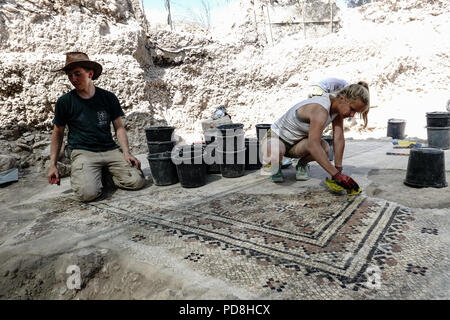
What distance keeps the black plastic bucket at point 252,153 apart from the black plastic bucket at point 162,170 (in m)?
1.14

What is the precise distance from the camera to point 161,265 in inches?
A: 74.4

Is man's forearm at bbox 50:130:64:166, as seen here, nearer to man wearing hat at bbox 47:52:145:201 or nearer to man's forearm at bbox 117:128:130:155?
man wearing hat at bbox 47:52:145:201

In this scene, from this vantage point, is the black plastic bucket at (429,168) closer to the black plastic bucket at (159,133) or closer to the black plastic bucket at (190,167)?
the black plastic bucket at (190,167)

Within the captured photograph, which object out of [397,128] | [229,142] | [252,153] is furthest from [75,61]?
[397,128]

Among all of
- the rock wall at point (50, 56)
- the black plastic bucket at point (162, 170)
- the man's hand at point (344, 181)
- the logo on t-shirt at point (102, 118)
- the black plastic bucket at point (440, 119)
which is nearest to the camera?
the man's hand at point (344, 181)

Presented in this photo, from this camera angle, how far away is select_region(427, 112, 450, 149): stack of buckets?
5.06 meters

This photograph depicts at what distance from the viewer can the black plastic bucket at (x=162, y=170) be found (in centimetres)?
373

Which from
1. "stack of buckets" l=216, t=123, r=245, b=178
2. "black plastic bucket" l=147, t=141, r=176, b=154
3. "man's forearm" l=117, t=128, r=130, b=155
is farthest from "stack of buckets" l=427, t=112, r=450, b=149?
"man's forearm" l=117, t=128, r=130, b=155

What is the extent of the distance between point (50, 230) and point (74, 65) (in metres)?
1.87

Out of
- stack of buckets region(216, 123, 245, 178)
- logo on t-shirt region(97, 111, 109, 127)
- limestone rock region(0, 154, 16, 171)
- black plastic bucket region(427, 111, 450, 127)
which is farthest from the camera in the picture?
black plastic bucket region(427, 111, 450, 127)

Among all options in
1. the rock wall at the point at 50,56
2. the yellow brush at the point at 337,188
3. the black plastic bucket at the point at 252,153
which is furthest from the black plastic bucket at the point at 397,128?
the rock wall at the point at 50,56

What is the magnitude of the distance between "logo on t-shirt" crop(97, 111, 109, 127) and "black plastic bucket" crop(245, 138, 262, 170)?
77.7 inches
